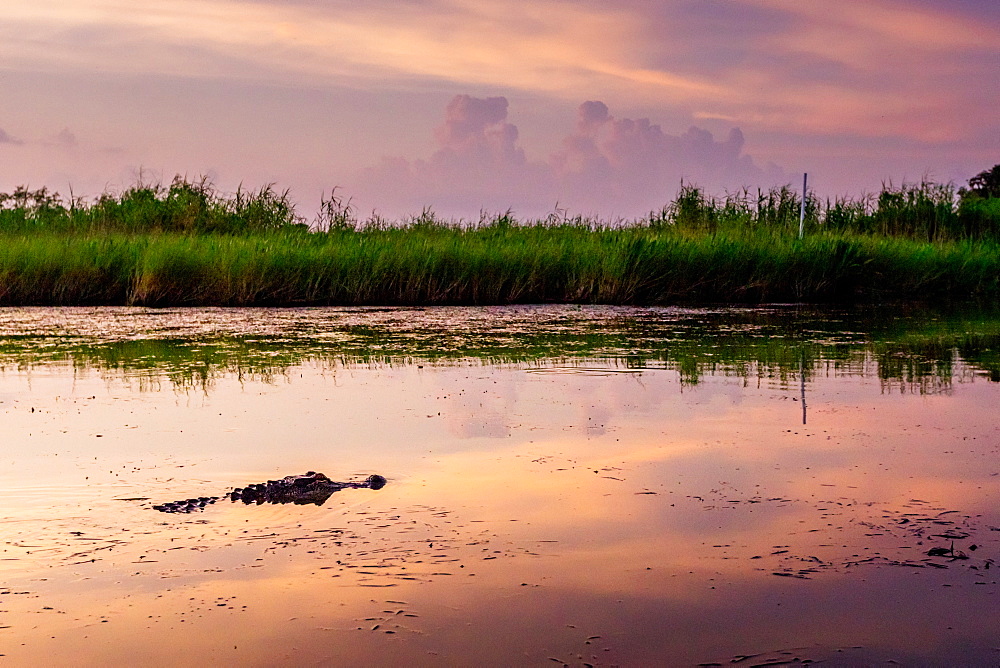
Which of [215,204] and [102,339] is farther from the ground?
[215,204]

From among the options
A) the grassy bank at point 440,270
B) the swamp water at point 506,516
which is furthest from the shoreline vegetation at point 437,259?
the swamp water at point 506,516

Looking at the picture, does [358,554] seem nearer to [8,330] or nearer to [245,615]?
[245,615]

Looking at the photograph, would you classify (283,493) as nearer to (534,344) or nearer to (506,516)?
(506,516)

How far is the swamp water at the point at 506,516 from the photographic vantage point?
7.79ft

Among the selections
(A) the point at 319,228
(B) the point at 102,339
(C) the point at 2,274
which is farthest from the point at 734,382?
(A) the point at 319,228

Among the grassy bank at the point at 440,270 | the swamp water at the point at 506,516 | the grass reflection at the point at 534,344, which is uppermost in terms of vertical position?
the grassy bank at the point at 440,270

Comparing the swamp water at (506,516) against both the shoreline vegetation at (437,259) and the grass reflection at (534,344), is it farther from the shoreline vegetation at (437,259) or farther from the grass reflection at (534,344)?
the shoreline vegetation at (437,259)

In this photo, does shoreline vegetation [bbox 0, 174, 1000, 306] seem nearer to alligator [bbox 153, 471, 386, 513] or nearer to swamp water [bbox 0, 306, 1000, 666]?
swamp water [bbox 0, 306, 1000, 666]

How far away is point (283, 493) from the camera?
3549mm

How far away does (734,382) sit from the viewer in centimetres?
633

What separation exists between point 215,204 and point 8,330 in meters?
8.18

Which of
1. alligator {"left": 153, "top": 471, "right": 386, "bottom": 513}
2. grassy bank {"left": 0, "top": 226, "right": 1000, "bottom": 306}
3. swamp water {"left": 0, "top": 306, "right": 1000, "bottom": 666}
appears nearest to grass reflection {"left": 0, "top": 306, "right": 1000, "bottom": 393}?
swamp water {"left": 0, "top": 306, "right": 1000, "bottom": 666}

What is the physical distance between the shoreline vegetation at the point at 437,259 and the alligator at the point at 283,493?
945 centimetres

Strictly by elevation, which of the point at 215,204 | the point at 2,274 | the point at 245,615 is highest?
the point at 215,204
